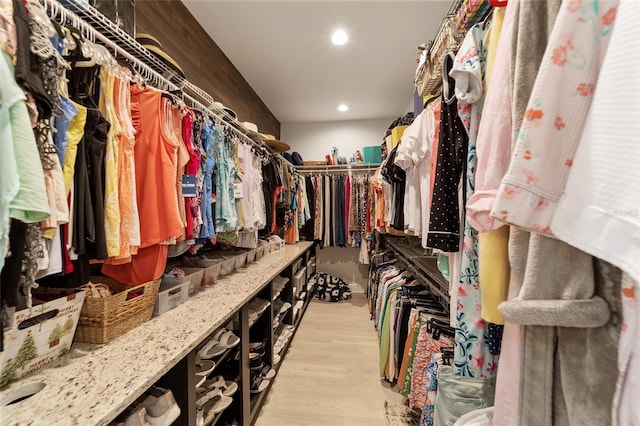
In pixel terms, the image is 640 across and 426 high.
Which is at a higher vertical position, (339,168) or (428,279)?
(339,168)

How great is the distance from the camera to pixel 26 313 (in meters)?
0.62

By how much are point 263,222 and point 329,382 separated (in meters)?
1.28

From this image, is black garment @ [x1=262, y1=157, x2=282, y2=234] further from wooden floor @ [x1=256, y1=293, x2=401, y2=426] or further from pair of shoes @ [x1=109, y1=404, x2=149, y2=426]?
pair of shoes @ [x1=109, y1=404, x2=149, y2=426]

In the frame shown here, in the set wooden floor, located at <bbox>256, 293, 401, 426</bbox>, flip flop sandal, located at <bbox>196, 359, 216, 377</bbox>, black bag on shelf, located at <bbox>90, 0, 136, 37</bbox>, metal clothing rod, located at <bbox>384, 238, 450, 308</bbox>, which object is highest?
black bag on shelf, located at <bbox>90, 0, 136, 37</bbox>

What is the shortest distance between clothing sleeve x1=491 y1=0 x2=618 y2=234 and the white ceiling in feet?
6.05

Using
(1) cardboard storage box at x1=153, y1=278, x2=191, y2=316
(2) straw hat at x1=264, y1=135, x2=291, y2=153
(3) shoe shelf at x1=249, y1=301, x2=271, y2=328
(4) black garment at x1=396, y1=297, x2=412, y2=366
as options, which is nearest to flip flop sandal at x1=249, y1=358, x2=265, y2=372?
(3) shoe shelf at x1=249, y1=301, x2=271, y2=328

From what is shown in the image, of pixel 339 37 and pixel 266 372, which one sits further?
pixel 339 37

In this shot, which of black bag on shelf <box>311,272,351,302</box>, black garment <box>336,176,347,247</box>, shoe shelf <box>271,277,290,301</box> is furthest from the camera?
black garment <box>336,176,347,247</box>

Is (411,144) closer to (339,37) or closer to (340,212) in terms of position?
(339,37)

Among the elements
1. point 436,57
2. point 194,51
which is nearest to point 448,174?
point 436,57

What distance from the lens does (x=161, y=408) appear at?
744 mm

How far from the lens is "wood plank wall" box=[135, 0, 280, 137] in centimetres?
150

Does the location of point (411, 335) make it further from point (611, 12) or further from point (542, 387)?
point (611, 12)

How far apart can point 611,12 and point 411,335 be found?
57.9 inches
